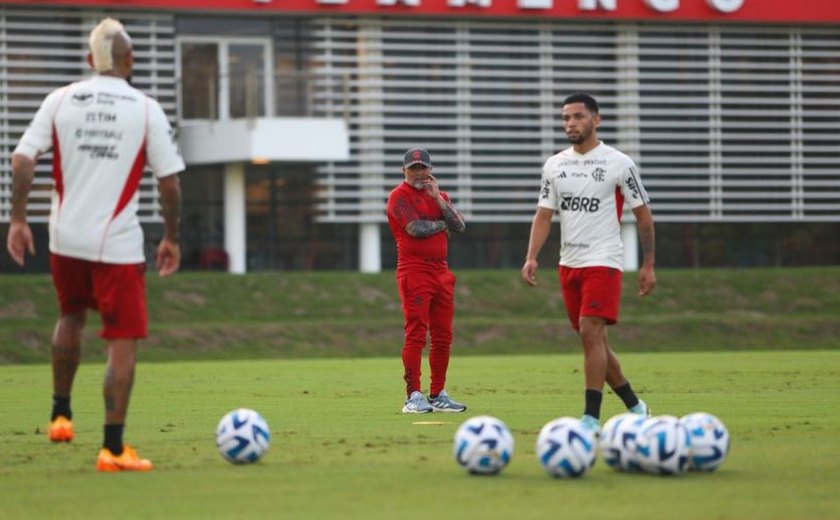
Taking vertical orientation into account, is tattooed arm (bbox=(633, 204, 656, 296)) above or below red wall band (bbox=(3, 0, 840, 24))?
below

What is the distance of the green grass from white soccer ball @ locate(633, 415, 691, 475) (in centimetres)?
2209

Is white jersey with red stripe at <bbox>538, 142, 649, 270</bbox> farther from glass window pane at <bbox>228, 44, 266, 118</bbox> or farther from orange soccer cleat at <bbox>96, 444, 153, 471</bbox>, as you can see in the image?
glass window pane at <bbox>228, 44, 266, 118</bbox>

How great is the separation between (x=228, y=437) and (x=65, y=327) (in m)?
1.61

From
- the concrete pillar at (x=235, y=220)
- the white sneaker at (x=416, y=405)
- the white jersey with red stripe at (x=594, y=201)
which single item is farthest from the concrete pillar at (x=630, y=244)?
the white jersey with red stripe at (x=594, y=201)

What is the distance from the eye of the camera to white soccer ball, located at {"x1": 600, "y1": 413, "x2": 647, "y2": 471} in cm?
954

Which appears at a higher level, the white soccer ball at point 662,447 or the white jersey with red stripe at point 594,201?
the white jersey with red stripe at point 594,201

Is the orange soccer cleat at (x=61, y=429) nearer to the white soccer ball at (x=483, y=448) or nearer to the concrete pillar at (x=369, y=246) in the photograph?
the white soccer ball at (x=483, y=448)

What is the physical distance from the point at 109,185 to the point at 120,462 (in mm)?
1688

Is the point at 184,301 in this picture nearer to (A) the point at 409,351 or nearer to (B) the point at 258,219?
(B) the point at 258,219

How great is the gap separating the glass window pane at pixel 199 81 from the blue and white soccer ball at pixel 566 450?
3237cm

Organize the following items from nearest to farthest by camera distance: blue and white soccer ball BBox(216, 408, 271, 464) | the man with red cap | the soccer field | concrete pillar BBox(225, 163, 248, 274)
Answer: the soccer field < blue and white soccer ball BBox(216, 408, 271, 464) < the man with red cap < concrete pillar BBox(225, 163, 248, 274)

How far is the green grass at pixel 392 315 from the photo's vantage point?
32125 millimetres

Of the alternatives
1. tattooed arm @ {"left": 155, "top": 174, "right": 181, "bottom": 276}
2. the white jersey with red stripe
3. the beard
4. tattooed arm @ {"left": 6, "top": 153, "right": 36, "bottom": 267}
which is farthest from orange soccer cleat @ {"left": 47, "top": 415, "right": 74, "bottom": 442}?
the beard

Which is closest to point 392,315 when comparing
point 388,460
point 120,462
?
point 388,460
